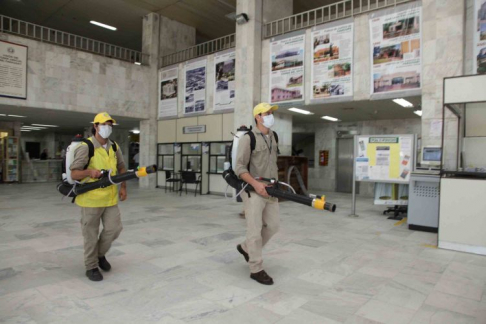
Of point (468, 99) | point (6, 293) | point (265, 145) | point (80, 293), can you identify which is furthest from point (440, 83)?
point (6, 293)

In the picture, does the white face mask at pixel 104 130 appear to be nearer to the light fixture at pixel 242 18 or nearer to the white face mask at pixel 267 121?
the white face mask at pixel 267 121

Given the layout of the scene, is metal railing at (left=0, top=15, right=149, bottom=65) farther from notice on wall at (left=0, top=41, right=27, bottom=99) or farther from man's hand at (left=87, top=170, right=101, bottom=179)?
man's hand at (left=87, top=170, right=101, bottom=179)

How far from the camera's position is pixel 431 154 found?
6.72m

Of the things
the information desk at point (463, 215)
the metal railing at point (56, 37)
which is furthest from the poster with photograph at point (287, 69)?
the metal railing at point (56, 37)

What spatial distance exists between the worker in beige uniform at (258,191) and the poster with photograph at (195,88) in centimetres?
905

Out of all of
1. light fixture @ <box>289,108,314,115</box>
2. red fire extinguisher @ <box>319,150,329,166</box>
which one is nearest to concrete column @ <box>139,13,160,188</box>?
light fixture @ <box>289,108,314,115</box>

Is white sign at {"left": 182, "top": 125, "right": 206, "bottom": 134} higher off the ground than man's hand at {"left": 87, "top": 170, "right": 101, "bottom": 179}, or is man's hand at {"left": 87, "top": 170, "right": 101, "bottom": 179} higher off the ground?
white sign at {"left": 182, "top": 125, "right": 206, "bottom": 134}

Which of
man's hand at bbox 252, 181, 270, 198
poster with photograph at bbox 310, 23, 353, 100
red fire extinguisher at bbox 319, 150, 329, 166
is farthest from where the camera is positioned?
red fire extinguisher at bbox 319, 150, 329, 166

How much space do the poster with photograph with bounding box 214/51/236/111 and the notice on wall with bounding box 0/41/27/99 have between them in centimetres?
598

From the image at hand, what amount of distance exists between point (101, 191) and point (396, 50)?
7286 millimetres

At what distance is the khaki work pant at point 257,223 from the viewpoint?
3.31m

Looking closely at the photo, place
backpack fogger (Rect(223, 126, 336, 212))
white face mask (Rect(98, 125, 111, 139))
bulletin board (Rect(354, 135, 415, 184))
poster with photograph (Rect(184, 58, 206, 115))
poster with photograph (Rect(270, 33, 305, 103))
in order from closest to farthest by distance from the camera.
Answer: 1. backpack fogger (Rect(223, 126, 336, 212))
2. white face mask (Rect(98, 125, 111, 139))
3. bulletin board (Rect(354, 135, 415, 184))
4. poster with photograph (Rect(270, 33, 305, 103))
5. poster with photograph (Rect(184, 58, 206, 115))

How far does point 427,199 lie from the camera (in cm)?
602

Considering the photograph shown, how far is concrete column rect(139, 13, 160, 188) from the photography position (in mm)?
13844
